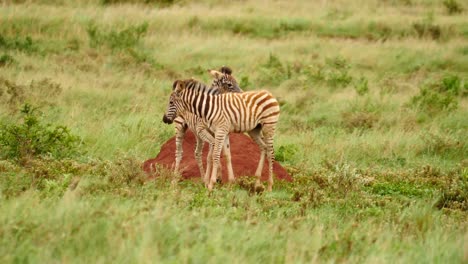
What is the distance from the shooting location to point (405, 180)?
428 inches

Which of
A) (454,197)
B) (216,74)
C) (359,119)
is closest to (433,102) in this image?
(359,119)

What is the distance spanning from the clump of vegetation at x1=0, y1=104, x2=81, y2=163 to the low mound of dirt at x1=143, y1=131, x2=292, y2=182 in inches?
52.3

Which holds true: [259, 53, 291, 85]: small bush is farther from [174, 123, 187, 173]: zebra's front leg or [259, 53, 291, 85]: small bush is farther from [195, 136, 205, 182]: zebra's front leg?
[195, 136, 205, 182]: zebra's front leg

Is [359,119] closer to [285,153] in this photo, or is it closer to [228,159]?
[285,153]

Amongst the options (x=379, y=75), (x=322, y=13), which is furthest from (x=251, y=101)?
(x=322, y=13)

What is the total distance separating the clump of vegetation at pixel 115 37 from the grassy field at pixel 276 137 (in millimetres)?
49

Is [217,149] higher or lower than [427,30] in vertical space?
higher

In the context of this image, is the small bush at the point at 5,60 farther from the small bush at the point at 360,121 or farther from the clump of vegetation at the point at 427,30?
the clump of vegetation at the point at 427,30

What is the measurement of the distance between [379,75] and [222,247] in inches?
591

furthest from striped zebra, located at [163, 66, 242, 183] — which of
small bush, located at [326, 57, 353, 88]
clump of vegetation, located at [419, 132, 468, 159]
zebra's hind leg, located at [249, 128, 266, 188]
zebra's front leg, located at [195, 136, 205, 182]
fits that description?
small bush, located at [326, 57, 353, 88]

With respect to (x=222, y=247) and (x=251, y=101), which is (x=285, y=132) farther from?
(x=222, y=247)

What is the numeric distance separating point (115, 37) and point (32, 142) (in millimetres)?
10028

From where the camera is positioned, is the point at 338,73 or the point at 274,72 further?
the point at 338,73

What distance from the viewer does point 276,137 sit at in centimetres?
1373
